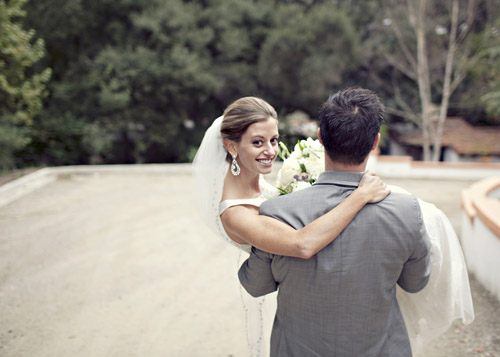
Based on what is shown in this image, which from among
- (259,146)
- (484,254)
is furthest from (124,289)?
(484,254)

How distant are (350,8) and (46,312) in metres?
17.6

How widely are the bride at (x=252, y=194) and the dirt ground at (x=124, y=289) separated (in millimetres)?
1393

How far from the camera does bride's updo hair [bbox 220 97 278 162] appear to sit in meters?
1.79

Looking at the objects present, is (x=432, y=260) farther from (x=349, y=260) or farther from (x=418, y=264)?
(x=349, y=260)

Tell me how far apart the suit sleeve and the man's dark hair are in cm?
27

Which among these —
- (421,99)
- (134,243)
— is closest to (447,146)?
(421,99)

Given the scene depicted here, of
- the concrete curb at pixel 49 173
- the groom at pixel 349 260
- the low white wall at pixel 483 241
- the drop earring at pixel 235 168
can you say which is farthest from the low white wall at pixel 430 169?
the groom at pixel 349 260

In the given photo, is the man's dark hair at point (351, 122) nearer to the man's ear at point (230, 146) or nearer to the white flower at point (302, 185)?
the white flower at point (302, 185)

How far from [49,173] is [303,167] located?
11.3 meters

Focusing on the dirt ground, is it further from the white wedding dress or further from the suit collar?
the suit collar

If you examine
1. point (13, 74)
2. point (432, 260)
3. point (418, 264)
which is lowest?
point (432, 260)

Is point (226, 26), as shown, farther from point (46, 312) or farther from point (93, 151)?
point (46, 312)

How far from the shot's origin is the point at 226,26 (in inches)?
609

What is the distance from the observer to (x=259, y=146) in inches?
71.6
